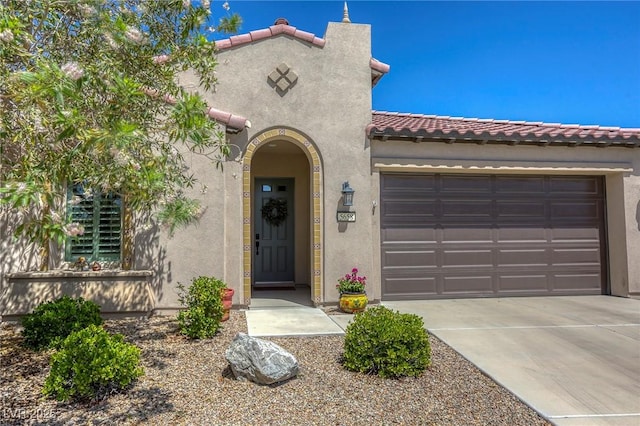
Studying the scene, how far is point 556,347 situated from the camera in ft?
17.2

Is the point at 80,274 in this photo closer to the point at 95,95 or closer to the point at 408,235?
the point at 95,95

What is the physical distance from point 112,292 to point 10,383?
263 centimetres

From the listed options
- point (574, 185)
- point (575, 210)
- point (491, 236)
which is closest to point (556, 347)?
point (491, 236)

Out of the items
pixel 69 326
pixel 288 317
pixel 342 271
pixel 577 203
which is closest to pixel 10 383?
pixel 69 326

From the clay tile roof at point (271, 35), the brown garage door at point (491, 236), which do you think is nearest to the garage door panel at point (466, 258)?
the brown garage door at point (491, 236)

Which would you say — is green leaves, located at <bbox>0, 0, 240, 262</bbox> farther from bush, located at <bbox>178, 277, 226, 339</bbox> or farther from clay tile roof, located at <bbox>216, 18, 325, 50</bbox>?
clay tile roof, located at <bbox>216, 18, 325, 50</bbox>

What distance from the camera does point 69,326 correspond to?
5168 mm

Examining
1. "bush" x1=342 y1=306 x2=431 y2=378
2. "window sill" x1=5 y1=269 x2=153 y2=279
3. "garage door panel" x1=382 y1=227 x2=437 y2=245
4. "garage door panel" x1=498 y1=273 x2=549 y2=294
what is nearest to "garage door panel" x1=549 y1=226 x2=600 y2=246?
"garage door panel" x1=498 y1=273 x2=549 y2=294

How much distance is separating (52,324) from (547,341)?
6752 mm

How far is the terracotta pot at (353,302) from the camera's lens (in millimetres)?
7148

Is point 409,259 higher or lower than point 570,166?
lower

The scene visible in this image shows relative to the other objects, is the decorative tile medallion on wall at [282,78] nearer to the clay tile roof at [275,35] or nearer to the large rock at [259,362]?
the clay tile roof at [275,35]

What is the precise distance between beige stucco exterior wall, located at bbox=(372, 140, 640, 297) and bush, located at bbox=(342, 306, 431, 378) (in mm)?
4131

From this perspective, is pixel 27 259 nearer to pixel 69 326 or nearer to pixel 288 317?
pixel 69 326
